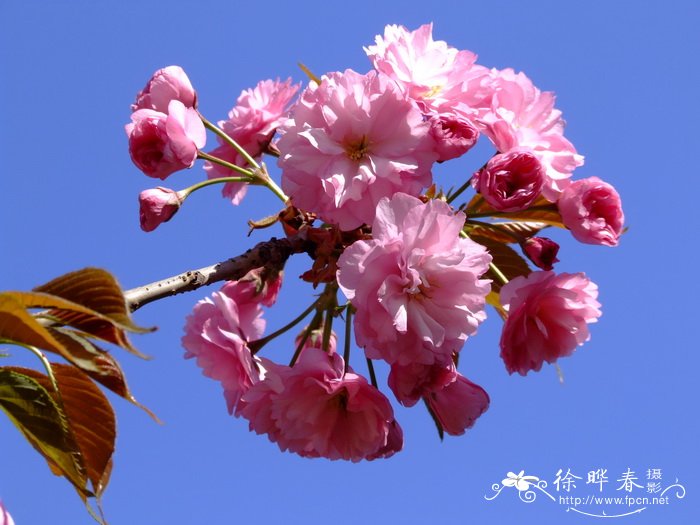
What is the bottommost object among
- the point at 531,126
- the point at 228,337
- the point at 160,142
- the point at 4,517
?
the point at 4,517

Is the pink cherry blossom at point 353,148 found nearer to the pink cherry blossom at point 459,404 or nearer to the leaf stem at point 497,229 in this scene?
the leaf stem at point 497,229

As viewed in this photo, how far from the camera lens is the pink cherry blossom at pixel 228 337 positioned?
76.6 inches

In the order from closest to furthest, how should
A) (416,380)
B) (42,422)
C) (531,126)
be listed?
(42,422) < (416,380) < (531,126)

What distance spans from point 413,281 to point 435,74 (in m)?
0.57

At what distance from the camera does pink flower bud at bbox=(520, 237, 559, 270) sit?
6.36 feet

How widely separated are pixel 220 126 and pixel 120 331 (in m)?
1.25

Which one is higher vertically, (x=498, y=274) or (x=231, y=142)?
(x=231, y=142)

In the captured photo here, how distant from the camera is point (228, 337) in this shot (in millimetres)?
1943

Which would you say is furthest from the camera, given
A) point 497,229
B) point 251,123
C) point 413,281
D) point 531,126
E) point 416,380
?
point 251,123

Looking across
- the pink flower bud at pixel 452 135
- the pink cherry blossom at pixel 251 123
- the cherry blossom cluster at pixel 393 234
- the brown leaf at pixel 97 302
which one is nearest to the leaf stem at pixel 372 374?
the cherry blossom cluster at pixel 393 234

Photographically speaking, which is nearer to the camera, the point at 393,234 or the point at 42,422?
the point at 42,422

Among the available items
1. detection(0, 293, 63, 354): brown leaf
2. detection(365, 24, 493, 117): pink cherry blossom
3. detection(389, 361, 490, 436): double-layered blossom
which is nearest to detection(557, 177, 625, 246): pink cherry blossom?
detection(365, 24, 493, 117): pink cherry blossom

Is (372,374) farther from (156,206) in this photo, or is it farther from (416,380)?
(156,206)

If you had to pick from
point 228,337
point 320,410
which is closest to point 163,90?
point 228,337
